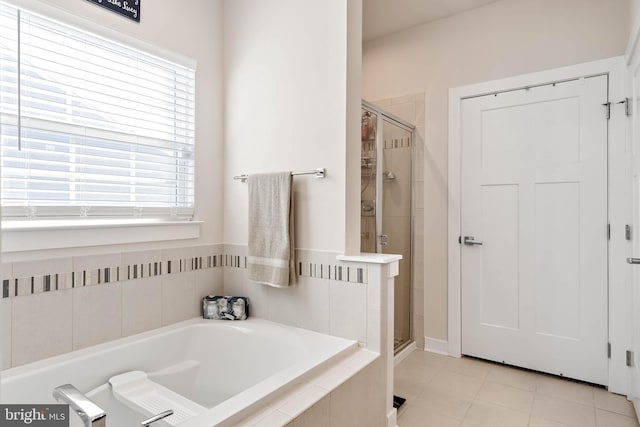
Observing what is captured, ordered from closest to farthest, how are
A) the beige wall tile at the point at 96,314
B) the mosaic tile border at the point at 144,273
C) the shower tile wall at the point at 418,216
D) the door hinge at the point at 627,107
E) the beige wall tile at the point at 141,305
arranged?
the mosaic tile border at the point at 144,273
the beige wall tile at the point at 96,314
the beige wall tile at the point at 141,305
the door hinge at the point at 627,107
the shower tile wall at the point at 418,216

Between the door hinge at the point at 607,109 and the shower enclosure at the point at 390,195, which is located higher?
the door hinge at the point at 607,109

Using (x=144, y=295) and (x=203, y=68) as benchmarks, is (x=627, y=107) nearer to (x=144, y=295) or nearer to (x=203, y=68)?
(x=203, y=68)

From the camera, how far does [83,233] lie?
1.69 metres

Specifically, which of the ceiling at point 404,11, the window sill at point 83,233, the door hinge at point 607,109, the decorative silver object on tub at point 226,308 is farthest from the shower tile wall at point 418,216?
the window sill at point 83,233

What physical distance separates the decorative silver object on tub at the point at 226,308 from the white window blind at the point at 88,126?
56 cm

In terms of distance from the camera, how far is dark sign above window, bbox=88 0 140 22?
1.75 meters

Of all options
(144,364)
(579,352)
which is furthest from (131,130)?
(579,352)

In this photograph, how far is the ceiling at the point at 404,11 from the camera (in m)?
2.72

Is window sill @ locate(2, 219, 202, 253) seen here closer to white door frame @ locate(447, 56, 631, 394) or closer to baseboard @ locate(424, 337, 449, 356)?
baseboard @ locate(424, 337, 449, 356)

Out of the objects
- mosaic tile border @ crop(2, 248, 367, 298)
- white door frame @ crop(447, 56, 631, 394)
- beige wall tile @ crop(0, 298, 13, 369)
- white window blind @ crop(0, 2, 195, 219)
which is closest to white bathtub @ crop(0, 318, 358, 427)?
beige wall tile @ crop(0, 298, 13, 369)

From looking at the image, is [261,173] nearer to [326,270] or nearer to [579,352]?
[326,270]

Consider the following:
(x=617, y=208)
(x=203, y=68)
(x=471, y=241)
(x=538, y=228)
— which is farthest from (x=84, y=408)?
(x=617, y=208)

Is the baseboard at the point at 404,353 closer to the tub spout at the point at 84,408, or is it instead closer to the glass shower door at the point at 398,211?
the glass shower door at the point at 398,211

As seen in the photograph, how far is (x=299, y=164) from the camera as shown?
2033 mm
